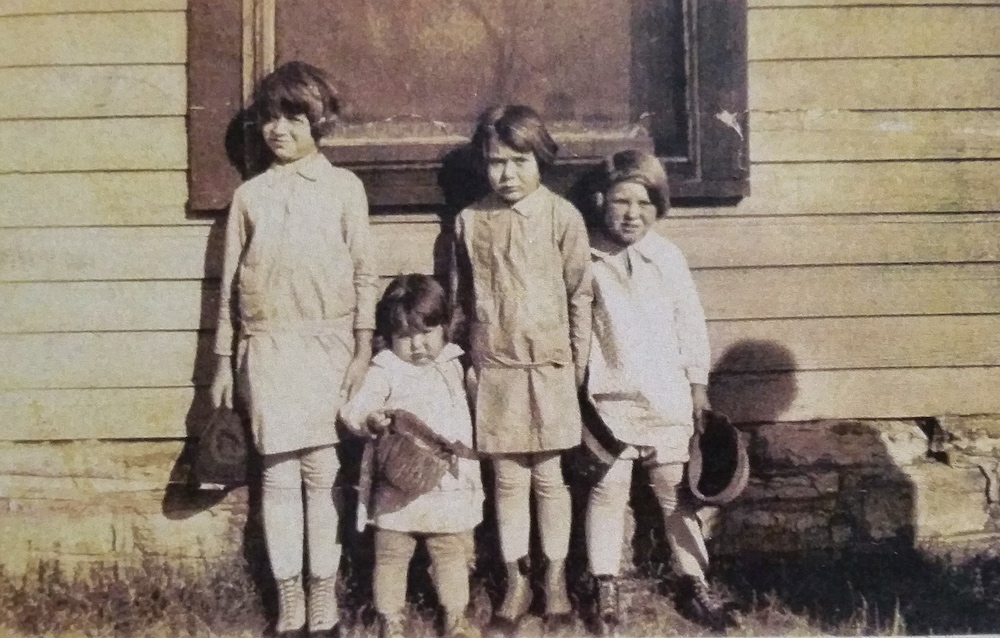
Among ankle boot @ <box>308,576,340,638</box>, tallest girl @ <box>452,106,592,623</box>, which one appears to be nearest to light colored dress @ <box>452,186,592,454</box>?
tallest girl @ <box>452,106,592,623</box>

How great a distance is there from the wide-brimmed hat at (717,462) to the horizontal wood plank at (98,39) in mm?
2178

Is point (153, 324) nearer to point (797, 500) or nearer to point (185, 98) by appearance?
point (185, 98)

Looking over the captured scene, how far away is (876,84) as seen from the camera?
3197 millimetres

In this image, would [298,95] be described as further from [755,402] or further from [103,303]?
[755,402]

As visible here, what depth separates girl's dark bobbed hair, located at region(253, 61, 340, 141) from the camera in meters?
2.99

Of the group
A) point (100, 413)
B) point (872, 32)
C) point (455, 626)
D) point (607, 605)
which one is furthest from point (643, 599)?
point (872, 32)

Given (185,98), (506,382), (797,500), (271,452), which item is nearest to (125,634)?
(271,452)

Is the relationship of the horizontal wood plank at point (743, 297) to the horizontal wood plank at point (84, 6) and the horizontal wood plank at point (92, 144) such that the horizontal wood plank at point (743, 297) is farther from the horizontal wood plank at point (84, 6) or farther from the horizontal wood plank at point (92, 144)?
the horizontal wood plank at point (84, 6)

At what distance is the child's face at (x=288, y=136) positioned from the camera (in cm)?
301

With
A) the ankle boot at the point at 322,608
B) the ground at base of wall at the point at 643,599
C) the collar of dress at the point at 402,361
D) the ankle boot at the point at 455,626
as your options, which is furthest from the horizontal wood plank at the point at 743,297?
the ankle boot at the point at 455,626

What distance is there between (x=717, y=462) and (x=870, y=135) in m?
1.25

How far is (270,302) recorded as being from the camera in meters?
2.96

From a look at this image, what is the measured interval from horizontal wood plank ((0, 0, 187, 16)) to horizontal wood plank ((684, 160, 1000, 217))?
6.31ft

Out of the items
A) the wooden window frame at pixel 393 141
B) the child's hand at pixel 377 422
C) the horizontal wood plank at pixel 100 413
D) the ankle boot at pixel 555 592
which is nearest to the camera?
the child's hand at pixel 377 422
